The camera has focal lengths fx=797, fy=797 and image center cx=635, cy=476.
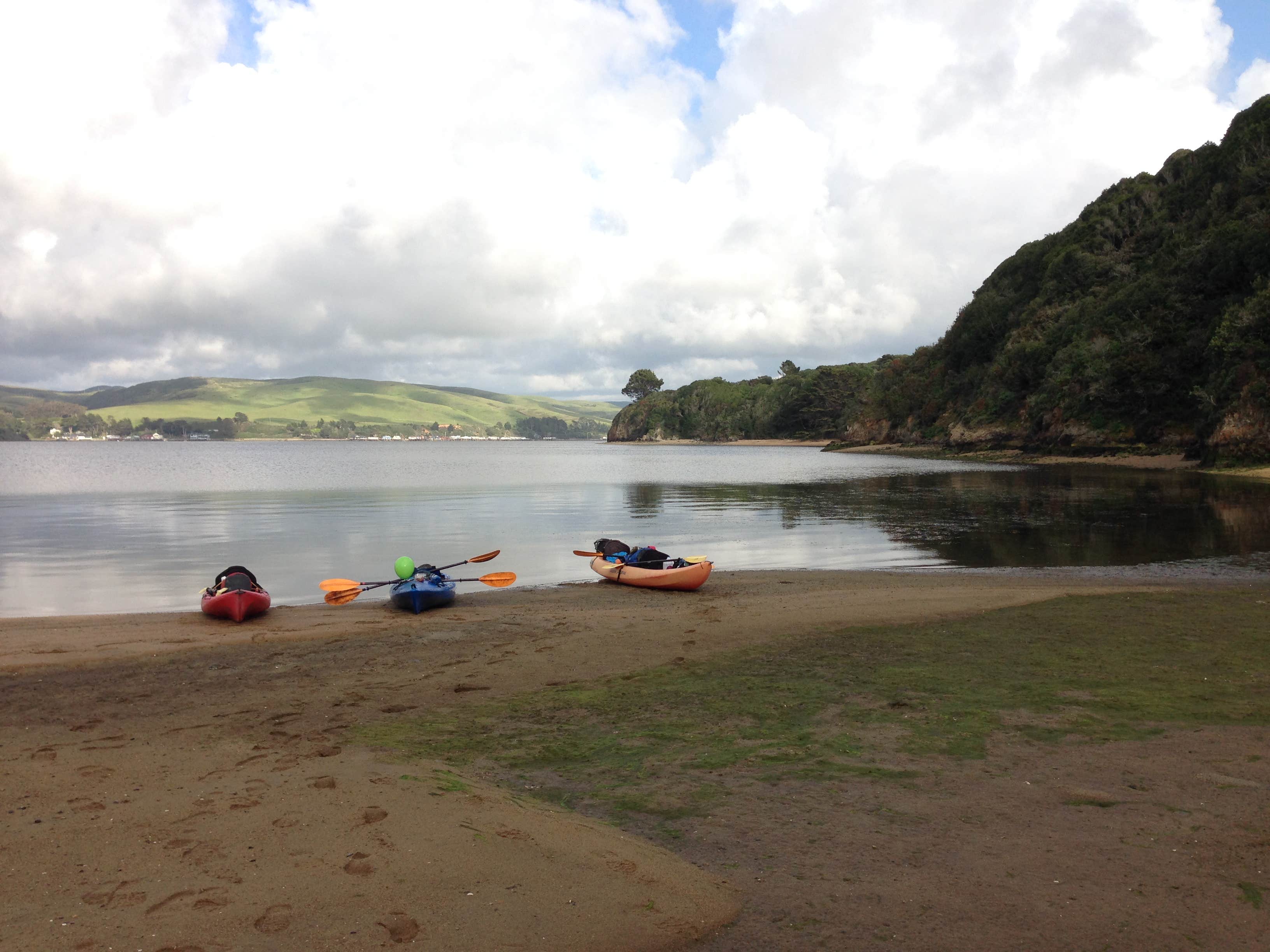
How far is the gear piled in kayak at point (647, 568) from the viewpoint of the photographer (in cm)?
2009

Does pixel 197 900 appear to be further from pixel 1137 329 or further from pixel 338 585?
pixel 1137 329

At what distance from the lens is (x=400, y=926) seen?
4.89m

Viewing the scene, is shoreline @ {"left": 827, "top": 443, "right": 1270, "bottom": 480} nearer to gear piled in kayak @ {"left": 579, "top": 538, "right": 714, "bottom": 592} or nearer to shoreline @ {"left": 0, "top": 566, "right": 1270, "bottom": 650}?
shoreline @ {"left": 0, "top": 566, "right": 1270, "bottom": 650}

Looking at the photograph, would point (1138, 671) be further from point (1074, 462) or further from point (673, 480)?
point (1074, 462)

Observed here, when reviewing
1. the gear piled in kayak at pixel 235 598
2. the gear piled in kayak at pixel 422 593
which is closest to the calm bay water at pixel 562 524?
the gear piled in kayak at pixel 235 598

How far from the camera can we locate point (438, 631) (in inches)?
606

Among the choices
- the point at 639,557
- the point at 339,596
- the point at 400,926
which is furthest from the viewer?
the point at 639,557

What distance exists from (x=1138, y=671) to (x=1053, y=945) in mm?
7414

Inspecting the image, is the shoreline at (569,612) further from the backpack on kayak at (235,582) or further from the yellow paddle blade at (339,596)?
the backpack on kayak at (235,582)

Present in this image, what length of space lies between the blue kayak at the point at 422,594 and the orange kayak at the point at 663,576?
4888 millimetres

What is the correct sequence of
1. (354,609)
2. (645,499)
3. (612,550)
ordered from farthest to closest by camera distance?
(645,499), (612,550), (354,609)

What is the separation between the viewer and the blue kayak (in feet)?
57.6

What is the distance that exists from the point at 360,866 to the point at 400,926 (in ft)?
2.78

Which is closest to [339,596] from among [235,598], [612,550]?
[235,598]
